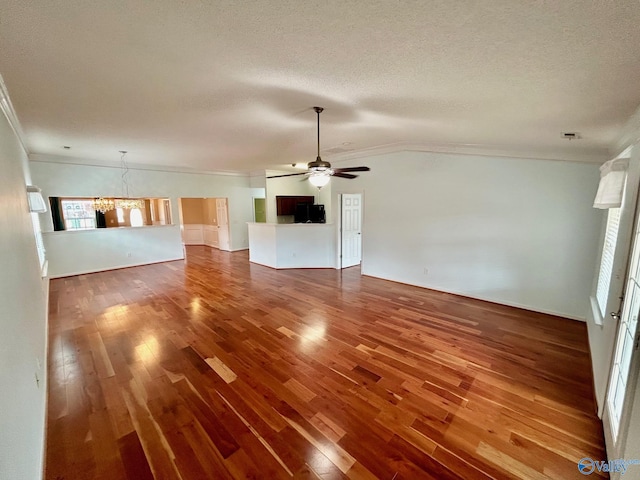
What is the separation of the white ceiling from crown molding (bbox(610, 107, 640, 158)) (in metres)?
0.06

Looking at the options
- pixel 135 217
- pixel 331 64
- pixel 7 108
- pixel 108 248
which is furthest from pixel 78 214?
pixel 331 64

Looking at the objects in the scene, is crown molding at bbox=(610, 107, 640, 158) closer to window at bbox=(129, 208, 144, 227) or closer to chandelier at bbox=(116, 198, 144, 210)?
chandelier at bbox=(116, 198, 144, 210)

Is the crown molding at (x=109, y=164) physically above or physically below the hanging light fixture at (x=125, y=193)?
above

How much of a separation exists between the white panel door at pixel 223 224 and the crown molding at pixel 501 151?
5541mm

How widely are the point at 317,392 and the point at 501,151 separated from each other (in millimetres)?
4427

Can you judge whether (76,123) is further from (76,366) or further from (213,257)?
(213,257)

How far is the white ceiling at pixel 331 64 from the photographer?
1.30m

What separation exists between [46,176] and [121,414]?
6.51 meters

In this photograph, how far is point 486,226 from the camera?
4.49 metres

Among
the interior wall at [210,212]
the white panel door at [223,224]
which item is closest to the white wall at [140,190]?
the white panel door at [223,224]

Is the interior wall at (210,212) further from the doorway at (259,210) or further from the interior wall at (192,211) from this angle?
the doorway at (259,210)

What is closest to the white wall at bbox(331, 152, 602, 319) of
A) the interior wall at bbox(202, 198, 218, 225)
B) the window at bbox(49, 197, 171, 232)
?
the interior wall at bbox(202, 198, 218, 225)

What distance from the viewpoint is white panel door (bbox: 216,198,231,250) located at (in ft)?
30.6

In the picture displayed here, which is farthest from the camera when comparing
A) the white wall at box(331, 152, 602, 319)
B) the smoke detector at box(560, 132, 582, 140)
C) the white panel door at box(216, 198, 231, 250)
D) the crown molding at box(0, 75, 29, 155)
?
the white panel door at box(216, 198, 231, 250)
